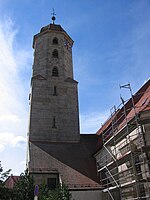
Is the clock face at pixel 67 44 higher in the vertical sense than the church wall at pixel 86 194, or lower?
higher

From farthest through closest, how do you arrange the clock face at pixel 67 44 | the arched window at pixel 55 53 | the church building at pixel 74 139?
the clock face at pixel 67 44 → the arched window at pixel 55 53 → the church building at pixel 74 139

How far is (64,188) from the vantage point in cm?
1232

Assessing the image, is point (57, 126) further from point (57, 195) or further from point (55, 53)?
point (57, 195)

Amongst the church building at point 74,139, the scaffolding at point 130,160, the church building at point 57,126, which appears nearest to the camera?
the scaffolding at point 130,160

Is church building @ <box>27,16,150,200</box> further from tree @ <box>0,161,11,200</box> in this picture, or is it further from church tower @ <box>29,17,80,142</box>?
tree @ <box>0,161,11,200</box>

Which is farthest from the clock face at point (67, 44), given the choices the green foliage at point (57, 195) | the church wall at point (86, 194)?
the green foliage at point (57, 195)

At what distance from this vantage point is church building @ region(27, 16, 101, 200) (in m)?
15.7

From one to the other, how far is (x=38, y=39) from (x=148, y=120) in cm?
1662

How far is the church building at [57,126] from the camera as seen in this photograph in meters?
15.7

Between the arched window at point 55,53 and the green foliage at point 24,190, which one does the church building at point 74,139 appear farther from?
the green foliage at point 24,190

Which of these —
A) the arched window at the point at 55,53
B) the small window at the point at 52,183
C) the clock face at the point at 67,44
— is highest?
the clock face at the point at 67,44

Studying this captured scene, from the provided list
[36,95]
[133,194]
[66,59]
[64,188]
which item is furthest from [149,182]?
[66,59]

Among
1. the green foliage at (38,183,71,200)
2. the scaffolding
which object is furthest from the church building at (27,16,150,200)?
the green foliage at (38,183,71,200)

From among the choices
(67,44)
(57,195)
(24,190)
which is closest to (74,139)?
(24,190)
